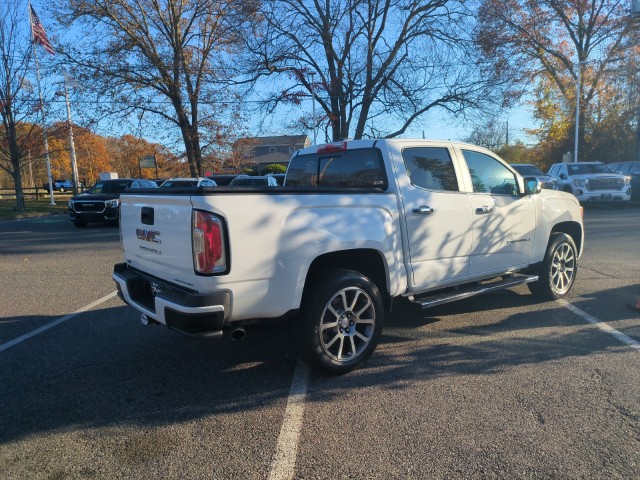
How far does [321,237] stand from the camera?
3.70 metres

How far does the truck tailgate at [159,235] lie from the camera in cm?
339

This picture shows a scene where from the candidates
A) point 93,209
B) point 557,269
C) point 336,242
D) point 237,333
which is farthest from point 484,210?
point 93,209

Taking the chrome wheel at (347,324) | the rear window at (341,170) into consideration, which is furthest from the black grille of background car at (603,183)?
the chrome wheel at (347,324)

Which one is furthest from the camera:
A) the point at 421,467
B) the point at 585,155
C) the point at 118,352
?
the point at 585,155

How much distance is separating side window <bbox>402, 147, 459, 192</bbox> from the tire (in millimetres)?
1964

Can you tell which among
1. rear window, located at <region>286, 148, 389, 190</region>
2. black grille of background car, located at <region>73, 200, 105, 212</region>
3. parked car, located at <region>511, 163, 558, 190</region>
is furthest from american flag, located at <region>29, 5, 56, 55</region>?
rear window, located at <region>286, 148, 389, 190</region>

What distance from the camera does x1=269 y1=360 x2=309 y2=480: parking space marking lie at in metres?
2.71

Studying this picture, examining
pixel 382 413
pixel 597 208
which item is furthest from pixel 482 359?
pixel 597 208

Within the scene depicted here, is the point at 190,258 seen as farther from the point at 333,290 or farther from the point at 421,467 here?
the point at 421,467

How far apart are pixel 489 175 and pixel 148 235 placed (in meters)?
3.75

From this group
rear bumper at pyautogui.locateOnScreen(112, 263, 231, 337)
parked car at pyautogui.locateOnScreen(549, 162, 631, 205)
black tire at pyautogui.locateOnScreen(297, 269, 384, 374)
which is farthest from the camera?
parked car at pyautogui.locateOnScreen(549, 162, 631, 205)

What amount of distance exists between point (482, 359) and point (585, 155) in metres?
36.0

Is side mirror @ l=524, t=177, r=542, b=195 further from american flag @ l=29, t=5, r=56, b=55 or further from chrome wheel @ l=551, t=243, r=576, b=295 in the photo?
american flag @ l=29, t=5, r=56, b=55

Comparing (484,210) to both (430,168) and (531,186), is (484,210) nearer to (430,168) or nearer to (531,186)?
(430,168)
